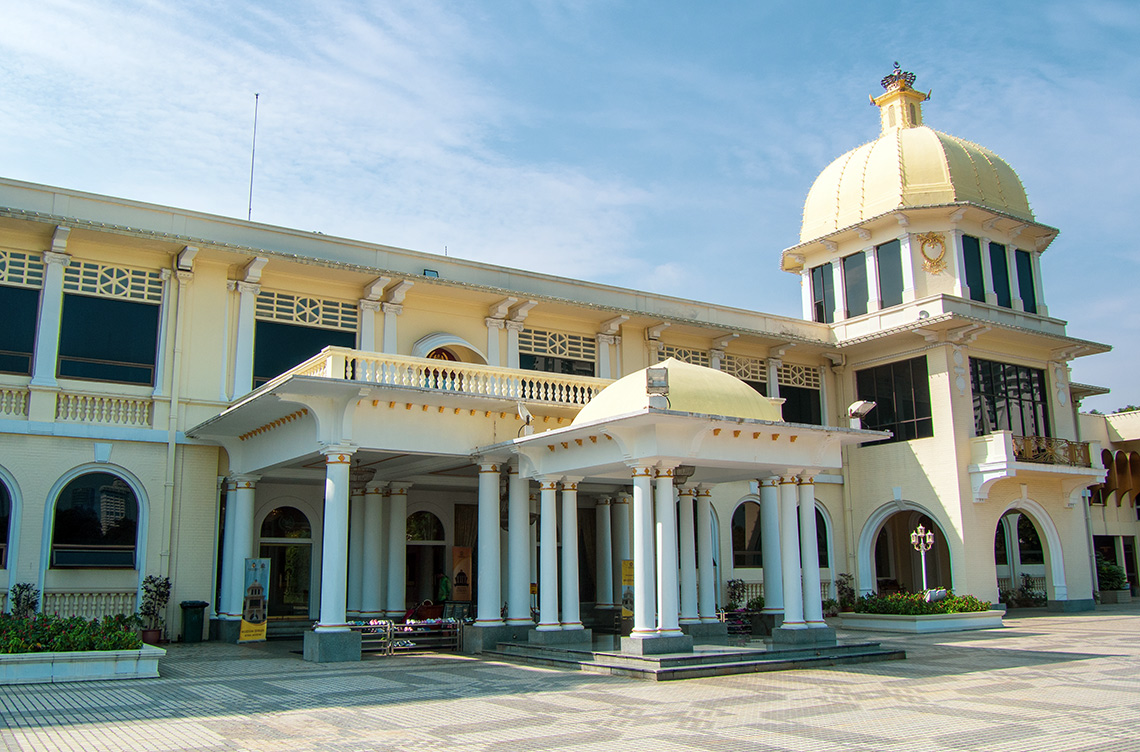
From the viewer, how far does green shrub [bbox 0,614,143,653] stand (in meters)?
13.3

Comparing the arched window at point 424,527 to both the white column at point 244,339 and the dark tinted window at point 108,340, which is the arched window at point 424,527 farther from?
the dark tinted window at point 108,340

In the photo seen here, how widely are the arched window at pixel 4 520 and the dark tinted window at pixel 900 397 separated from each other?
22.6 metres

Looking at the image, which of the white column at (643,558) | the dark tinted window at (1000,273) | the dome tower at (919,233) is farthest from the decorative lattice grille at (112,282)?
the dark tinted window at (1000,273)

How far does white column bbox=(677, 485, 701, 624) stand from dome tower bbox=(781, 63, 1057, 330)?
11405 millimetres

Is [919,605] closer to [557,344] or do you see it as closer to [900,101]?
[557,344]

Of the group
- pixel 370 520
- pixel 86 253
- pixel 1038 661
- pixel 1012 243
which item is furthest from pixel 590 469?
pixel 1012 243

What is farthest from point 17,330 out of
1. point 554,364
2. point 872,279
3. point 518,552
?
point 872,279

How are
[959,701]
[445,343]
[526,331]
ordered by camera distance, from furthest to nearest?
[526,331], [445,343], [959,701]

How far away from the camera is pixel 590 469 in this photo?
1691 cm

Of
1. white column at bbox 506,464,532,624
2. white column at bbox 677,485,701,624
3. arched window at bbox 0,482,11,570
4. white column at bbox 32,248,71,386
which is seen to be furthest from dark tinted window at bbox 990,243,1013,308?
arched window at bbox 0,482,11,570

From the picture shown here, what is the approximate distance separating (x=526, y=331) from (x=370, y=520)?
6326 millimetres

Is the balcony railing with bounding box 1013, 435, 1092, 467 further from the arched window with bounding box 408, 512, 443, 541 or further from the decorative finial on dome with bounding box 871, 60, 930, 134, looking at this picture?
the arched window with bounding box 408, 512, 443, 541

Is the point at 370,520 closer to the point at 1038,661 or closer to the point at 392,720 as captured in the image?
the point at 392,720

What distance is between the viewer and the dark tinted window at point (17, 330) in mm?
18547
